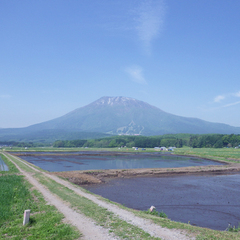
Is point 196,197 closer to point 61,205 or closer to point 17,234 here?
point 61,205

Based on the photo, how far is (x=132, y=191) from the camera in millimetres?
22219

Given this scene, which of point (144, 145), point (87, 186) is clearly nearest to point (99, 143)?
point (144, 145)

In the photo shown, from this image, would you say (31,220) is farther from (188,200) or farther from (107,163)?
(107,163)

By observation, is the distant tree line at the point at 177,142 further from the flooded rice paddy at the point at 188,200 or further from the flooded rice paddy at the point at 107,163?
the flooded rice paddy at the point at 188,200

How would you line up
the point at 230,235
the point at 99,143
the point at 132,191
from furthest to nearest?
the point at 99,143 < the point at 132,191 < the point at 230,235

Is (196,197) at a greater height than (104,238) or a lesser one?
lesser

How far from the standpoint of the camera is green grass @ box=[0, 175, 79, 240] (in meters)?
9.19

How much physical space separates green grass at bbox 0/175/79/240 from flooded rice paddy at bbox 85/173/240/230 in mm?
6757

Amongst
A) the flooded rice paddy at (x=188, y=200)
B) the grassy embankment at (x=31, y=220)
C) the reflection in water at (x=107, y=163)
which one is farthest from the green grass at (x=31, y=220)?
the reflection in water at (x=107, y=163)

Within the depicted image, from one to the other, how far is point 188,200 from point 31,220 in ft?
42.8

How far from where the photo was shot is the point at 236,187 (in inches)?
978

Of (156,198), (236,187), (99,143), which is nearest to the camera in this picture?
(156,198)

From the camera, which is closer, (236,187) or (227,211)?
(227,211)

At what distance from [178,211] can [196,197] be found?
16.3 ft
